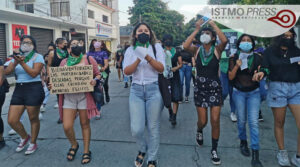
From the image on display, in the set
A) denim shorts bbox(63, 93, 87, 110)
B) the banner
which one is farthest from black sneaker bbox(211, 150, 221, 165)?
the banner

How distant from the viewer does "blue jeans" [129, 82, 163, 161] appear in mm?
3133

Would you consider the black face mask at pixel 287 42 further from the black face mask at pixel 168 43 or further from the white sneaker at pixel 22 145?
the white sneaker at pixel 22 145

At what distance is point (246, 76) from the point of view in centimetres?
350

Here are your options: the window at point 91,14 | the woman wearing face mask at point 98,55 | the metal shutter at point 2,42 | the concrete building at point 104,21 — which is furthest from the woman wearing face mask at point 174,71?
the window at point 91,14

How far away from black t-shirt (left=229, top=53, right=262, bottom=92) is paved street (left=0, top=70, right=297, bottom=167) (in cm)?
103

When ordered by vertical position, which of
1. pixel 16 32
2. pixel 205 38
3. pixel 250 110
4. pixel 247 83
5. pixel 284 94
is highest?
pixel 16 32

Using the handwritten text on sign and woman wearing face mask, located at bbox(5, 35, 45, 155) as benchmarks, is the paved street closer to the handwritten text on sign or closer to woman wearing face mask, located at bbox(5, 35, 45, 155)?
woman wearing face mask, located at bbox(5, 35, 45, 155)

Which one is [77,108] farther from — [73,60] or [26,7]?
[26,7]

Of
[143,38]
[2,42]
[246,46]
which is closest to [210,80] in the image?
[246,46]

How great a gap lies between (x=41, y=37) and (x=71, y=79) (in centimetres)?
1568

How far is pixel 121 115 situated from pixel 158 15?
36935mm

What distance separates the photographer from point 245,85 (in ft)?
11.4

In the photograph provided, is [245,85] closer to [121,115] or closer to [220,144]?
[220,144]

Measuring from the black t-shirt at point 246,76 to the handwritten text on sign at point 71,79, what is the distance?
6.86 ft
